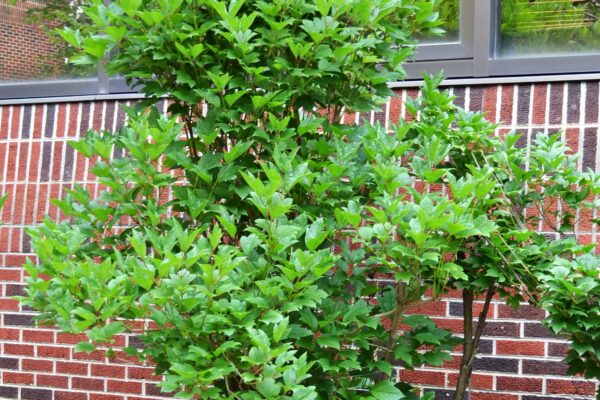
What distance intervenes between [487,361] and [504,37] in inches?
63.7

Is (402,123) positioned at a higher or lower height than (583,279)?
higher

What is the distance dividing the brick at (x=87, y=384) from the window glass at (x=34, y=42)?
70.3 inches

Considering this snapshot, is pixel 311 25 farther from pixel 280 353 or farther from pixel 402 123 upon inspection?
pixel 280 353

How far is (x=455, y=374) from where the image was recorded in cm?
414

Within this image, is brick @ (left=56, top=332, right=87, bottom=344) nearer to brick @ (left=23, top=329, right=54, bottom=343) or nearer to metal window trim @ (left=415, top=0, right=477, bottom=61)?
brick @ (left=23, top=329, right=54, bottom=343)

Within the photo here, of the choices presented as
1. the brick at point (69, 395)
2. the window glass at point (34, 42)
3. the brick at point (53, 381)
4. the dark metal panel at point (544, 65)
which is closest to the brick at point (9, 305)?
the brick at point (53, 381)

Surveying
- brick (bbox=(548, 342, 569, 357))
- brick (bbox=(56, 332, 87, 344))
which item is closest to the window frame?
brick (bbox=(548, 342, 569, 357))

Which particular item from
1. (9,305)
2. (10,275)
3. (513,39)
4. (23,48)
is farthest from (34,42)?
(513,39)

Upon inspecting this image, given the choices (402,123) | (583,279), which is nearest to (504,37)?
(402,123)

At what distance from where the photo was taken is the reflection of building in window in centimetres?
511

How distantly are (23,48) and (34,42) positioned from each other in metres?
0.10

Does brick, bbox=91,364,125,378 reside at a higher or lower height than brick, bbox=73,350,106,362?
lower

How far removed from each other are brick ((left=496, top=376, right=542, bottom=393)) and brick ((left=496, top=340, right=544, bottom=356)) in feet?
0.40

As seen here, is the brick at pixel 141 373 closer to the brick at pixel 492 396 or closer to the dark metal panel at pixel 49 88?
the dark metal panel at pixel 49 88
